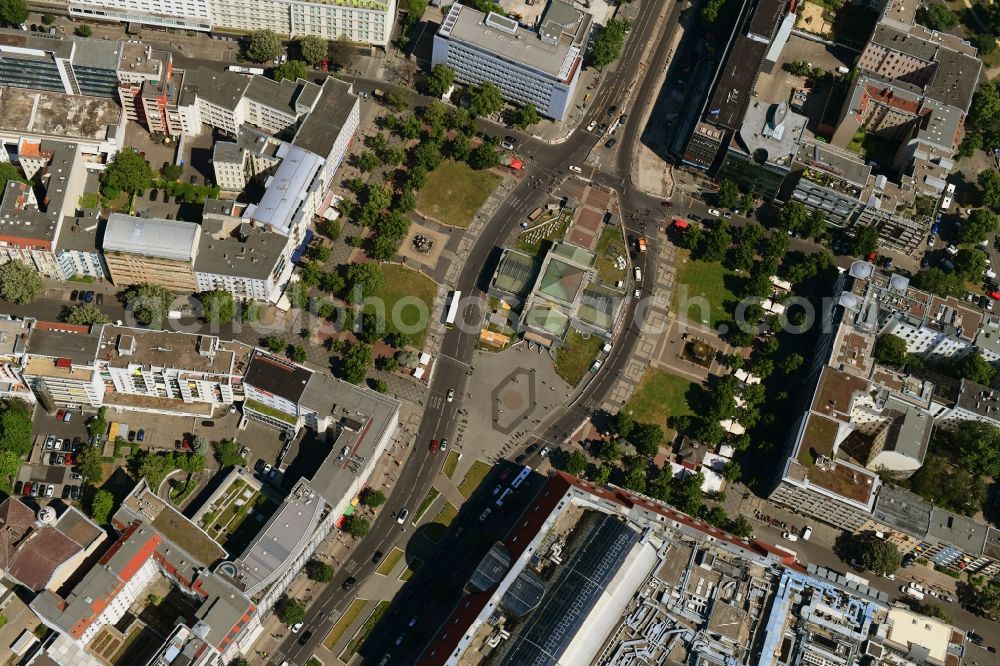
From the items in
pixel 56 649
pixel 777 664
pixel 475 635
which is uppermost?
pixel 777 664

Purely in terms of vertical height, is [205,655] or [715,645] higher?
[715,645]

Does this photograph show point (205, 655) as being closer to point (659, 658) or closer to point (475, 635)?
point (475, 635)

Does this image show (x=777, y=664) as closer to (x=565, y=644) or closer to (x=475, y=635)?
(x=565, y=644)

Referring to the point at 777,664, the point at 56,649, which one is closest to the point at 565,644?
the point at 777,664

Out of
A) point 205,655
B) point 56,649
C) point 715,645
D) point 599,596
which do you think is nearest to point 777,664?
point 715,645

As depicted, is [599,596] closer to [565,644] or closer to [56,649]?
[565,644]

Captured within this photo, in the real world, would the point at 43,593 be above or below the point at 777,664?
below

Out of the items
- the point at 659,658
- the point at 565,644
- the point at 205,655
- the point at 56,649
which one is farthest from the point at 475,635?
the point at 56,649
